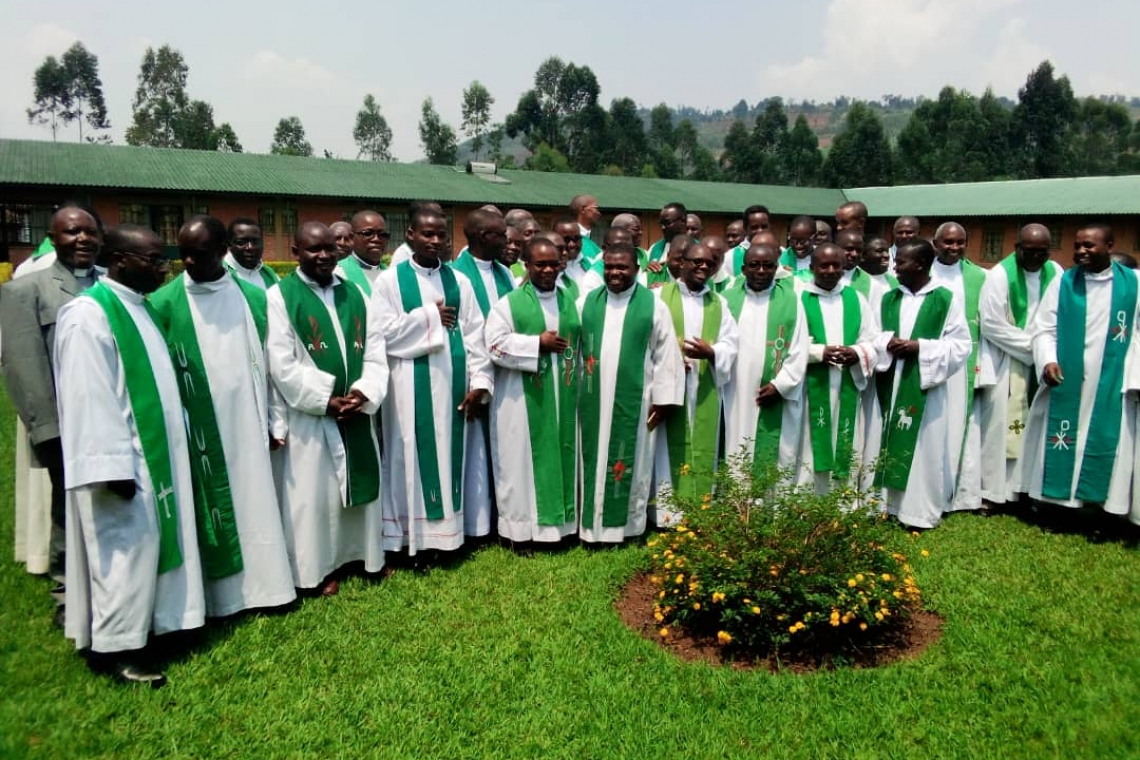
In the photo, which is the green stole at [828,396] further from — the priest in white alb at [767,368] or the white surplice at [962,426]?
the white surplice at [962,426]

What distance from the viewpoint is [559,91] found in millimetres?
83312

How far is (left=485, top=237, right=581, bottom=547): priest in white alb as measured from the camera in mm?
5480

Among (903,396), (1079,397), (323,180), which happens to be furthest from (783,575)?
(323,180)

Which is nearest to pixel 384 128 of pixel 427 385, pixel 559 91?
pixel 559 91

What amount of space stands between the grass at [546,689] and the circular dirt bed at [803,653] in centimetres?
11

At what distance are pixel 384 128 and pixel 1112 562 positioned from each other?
84.4 m

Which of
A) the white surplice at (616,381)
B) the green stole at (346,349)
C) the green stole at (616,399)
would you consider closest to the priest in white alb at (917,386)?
the white surplice at (616,381)

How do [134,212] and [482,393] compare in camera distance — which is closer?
[482,393]

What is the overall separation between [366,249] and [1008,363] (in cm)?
520

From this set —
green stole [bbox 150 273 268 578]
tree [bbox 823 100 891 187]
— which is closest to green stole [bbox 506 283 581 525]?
green stole [bbox 150 273 268 578]

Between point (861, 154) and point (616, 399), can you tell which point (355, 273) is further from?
point (861, 154)

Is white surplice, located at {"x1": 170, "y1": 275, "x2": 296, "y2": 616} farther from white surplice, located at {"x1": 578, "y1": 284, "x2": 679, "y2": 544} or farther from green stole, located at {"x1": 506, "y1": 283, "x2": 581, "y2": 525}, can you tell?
white surplice, located at {"x1": 578, "y1": 284, "x2": 679, "y2": 544}

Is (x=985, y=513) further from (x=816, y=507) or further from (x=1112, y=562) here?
(x=816, y=507)

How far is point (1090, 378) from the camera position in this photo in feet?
19.9
